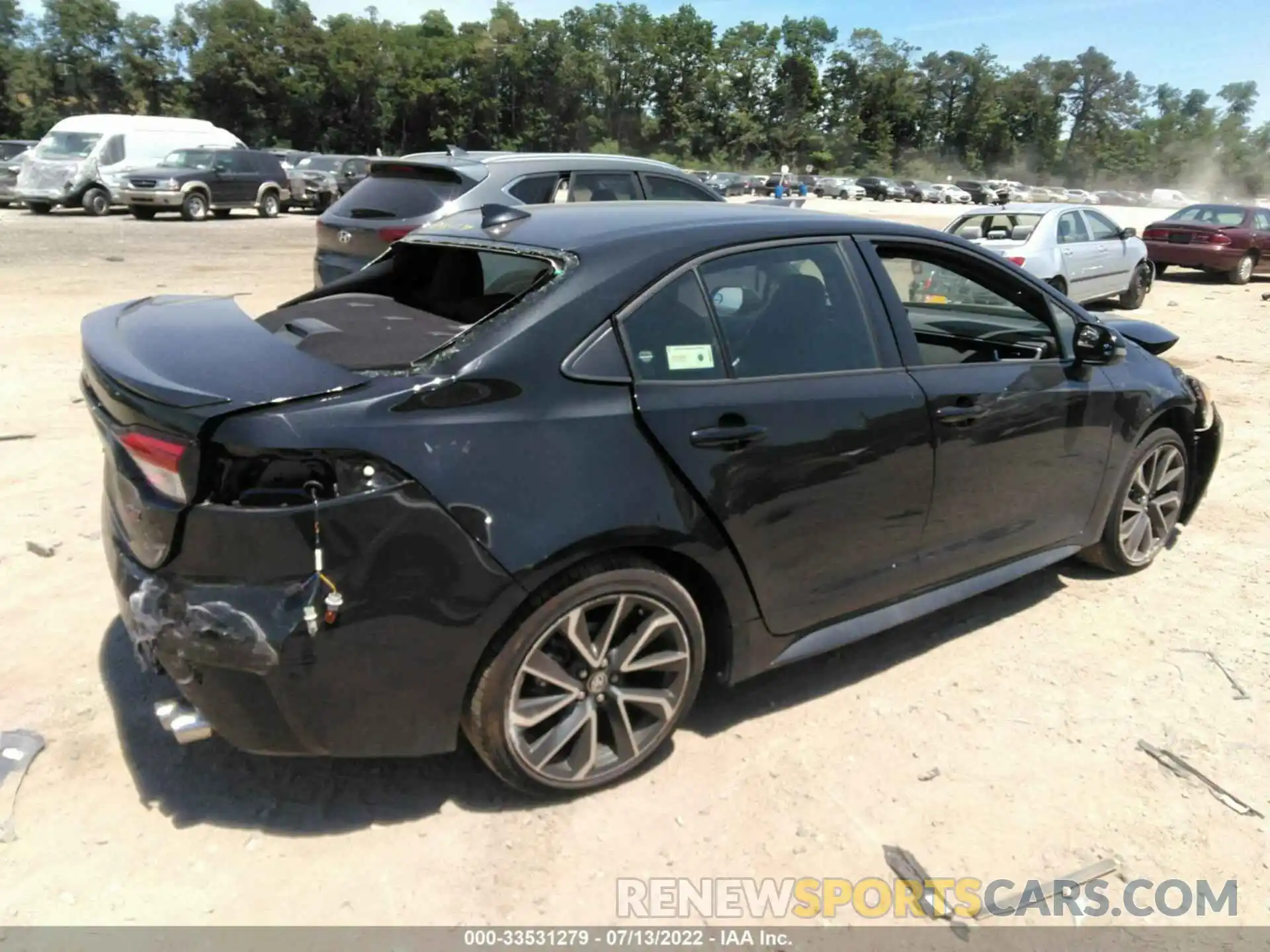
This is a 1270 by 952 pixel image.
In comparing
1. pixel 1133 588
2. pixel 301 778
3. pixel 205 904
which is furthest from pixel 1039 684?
pixel 205 904

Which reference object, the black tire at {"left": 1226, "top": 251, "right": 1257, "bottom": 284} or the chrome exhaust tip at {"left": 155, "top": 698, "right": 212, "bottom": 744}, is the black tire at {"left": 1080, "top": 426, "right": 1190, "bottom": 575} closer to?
the chrome exhaust tip at {"left": 155, "top": 698, "right": 212, "bottom": 744}

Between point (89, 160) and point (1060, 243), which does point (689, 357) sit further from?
point (89, 160)

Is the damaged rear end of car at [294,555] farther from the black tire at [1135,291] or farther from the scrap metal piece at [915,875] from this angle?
the black tire at [1135,291]

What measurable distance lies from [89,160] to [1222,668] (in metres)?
25.7

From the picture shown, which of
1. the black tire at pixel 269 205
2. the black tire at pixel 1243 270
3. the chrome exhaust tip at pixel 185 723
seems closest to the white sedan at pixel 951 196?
the black tire at pixel 1243 270

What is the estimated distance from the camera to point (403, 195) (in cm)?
754

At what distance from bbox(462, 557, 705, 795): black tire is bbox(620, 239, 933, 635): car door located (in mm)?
280

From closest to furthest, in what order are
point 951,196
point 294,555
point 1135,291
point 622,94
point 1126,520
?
1. point 294,555
2. point 1126,520
3. point 1135,291
4. point 951,196
5. point 622,94

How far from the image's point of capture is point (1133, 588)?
15.0 ft

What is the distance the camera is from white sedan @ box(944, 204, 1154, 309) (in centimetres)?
1155

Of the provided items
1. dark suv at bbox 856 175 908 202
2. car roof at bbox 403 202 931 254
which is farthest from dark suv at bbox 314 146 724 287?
dark suv at bbox 856 175 908 202

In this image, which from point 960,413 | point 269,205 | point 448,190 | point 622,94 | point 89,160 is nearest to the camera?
point 960,413

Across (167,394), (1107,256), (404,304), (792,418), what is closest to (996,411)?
(792,418)

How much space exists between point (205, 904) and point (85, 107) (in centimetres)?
8105
